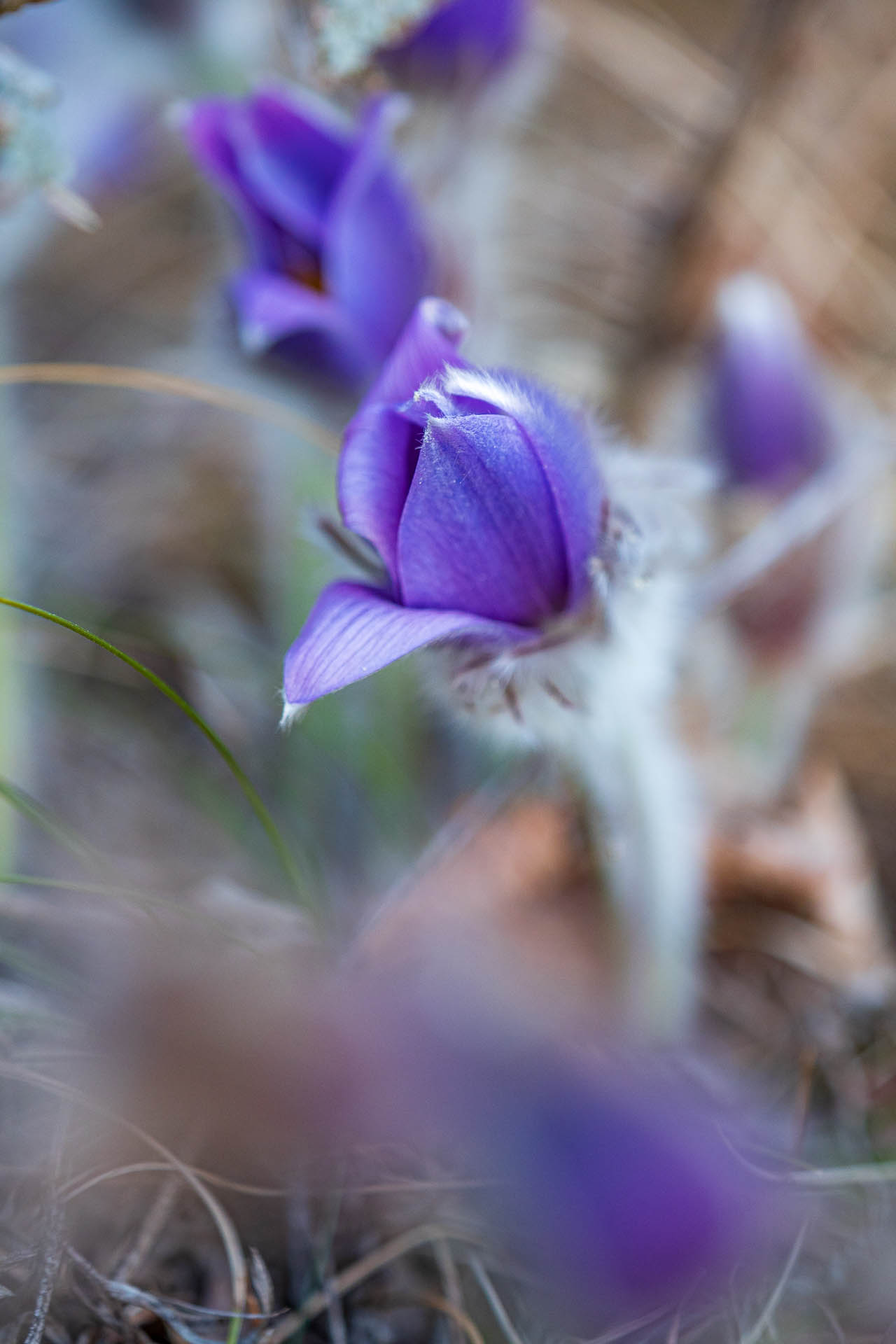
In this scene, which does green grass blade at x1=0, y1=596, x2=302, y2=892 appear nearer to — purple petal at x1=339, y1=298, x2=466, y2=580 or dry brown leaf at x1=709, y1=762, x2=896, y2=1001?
purple petal at x1=339, y1=298, x2=466, y2=580

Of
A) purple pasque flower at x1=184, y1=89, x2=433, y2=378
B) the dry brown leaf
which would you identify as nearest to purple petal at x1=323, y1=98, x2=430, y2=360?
purple pasque flower at x1=184, y1=89, x2=433, y2=378

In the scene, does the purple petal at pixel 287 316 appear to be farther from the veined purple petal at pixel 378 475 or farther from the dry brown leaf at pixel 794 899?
the dry brown leaf at pixel 794 899

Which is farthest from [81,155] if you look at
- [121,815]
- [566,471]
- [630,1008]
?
[630,1008]

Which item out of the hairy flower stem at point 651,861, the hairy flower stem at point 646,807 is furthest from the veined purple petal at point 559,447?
the hairy flower stem at point 651,861

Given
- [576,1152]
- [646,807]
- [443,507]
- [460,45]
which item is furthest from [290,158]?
[576,1152]

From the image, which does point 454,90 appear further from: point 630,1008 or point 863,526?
point 630,1008

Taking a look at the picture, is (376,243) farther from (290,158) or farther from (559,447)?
(559,447)

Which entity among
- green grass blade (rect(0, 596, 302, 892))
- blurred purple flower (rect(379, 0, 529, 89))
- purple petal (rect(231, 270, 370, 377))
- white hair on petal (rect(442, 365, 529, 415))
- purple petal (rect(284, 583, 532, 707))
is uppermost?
blurred purple flower (rect(379, 0, 529, 89))
